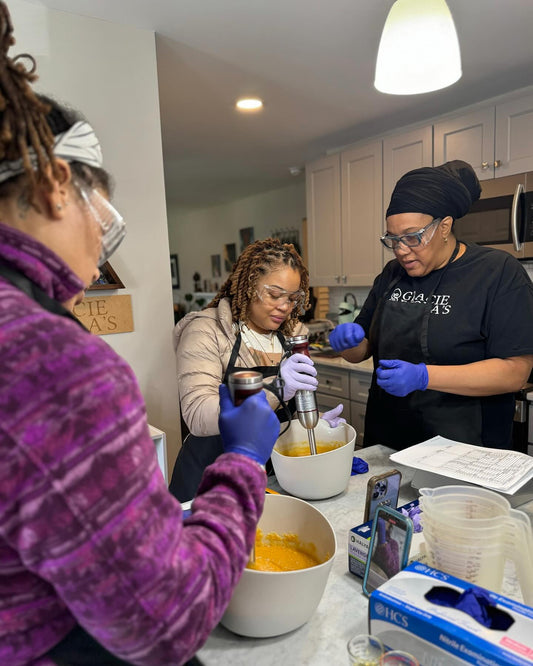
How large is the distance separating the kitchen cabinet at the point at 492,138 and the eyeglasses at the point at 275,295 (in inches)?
74.9

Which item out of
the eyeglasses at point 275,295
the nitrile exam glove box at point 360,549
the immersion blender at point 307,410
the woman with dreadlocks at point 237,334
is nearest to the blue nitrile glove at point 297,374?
the immersion blender at point 307,410

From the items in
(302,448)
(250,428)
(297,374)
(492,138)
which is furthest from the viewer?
(492,138)

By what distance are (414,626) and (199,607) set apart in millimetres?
340

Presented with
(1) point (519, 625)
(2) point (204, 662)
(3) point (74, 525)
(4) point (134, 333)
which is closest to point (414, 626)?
(1) point (519, 625)

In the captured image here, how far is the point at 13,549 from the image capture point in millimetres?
470

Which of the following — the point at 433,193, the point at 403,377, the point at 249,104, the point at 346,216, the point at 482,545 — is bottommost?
the point at 482,545

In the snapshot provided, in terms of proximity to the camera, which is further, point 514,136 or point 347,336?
point 514,136

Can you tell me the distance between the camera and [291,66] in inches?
94.4

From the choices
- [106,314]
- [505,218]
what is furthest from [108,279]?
[505,218]

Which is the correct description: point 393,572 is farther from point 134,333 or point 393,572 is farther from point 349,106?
point 349,106

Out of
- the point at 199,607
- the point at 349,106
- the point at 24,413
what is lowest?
the point at 199,607

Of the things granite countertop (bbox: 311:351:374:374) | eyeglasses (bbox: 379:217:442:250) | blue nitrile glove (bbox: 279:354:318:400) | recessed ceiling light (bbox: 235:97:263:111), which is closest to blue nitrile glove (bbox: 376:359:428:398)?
blue nitrile glove (bbox: 279:354:318:400)

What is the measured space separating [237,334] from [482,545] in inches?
38.5

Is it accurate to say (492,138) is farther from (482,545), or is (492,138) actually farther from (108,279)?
(482,545)
